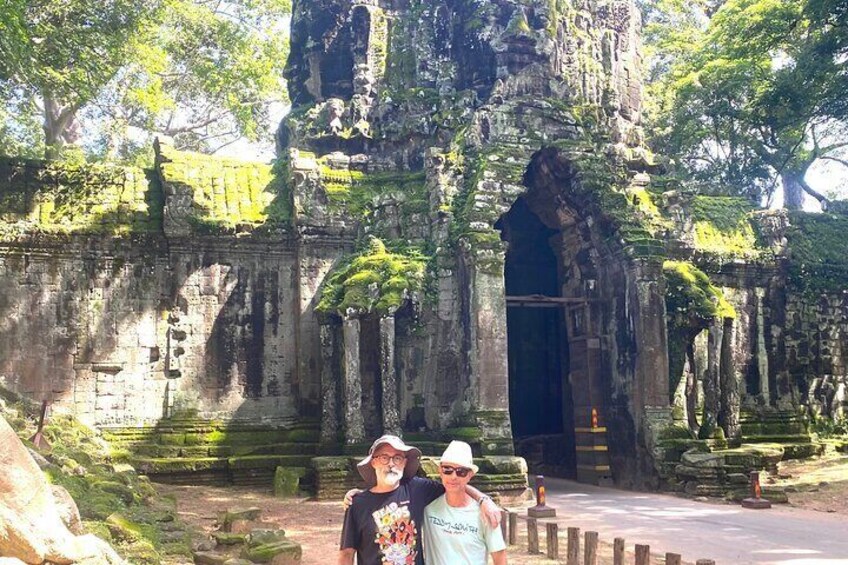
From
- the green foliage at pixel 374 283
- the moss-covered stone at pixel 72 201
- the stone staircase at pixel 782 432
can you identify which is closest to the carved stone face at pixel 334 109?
the green foliage at pixel 374 283

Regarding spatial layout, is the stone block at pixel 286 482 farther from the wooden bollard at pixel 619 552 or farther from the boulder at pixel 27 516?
the boulder at pixel 27 516

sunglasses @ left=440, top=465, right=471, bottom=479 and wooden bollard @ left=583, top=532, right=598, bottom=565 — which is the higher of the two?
sunglasses @ left=440, top=465, right=471, bottom=479

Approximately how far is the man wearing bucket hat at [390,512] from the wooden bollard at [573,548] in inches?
192

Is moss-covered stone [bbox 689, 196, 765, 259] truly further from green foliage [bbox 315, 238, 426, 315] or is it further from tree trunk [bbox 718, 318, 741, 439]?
green foliage [bbox 315, 238, 426, 315]

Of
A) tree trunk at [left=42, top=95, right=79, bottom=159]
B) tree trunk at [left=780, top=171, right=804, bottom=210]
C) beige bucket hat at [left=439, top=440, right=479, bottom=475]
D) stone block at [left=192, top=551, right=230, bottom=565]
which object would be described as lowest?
stone block at [left=192, top=551, right=230, bottom=565]

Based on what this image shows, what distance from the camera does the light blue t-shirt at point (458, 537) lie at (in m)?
4.59

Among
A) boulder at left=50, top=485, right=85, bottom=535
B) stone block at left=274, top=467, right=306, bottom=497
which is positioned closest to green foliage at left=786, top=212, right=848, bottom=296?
stone block at left=274, top=467, right=306, bottom=497

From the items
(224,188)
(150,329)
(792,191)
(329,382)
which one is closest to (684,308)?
(329,382)

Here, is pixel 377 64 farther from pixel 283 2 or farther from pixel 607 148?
pixel 283 2

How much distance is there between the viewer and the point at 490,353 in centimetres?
1519

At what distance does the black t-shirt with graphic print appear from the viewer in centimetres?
456

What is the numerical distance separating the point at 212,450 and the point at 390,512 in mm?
11952

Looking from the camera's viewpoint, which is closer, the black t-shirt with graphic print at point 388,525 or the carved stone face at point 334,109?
the black t-shirt with graphic print at point 388,525

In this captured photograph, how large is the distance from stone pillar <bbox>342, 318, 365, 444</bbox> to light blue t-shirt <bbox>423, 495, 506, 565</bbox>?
10719 mm
